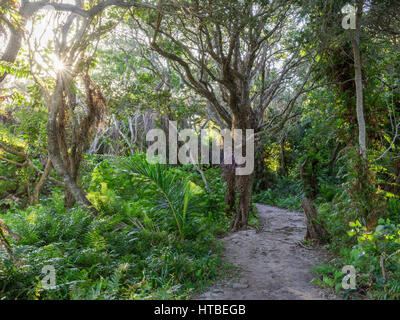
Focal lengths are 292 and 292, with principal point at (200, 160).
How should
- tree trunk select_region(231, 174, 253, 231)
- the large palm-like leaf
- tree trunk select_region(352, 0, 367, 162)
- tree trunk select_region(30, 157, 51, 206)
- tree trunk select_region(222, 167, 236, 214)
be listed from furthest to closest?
tree trunk select_region(222, 167, 236, 214) < tree trunk select_region(231, 174, 253, 231) < tree trunk select_region(30, 157, 51, 206) < the large palm-like leaf < tree trunk select_region(352, 0, 367, 162)

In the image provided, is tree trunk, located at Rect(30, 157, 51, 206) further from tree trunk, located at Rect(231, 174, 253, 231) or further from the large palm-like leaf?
tree trunk, located at Rect(231, 174, 253, 231)

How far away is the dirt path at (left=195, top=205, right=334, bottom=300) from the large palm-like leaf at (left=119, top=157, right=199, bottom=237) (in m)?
1.21

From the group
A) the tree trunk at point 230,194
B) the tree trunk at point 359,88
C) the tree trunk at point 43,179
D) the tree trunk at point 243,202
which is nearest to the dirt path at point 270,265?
the tree trunk at point 243,202

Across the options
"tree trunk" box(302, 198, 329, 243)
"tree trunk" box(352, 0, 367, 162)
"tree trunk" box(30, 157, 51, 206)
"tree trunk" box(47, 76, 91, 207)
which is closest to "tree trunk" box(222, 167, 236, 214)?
"tree trunk" box(302, 198, 329, 243)

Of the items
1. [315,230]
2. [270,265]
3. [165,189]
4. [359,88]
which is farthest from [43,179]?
[359,88]

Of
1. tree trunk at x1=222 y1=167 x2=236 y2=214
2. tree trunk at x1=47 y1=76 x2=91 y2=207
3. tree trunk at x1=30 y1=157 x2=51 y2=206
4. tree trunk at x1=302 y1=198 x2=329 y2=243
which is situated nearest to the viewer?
tree trunk at x1=47 y1=76 x2=91 y2=207

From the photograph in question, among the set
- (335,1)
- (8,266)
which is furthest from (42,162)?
(335,1)

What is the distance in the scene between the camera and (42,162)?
10516mm

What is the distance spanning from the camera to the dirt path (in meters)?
3.85

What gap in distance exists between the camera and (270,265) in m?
5.00

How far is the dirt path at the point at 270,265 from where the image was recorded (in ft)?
12.6

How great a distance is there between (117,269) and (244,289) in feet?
5.75

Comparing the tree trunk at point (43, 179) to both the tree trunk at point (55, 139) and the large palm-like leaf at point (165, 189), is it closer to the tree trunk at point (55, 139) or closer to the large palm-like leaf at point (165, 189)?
the tree trunk at point (55, 139)

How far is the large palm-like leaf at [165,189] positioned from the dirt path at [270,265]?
47.5 inches
